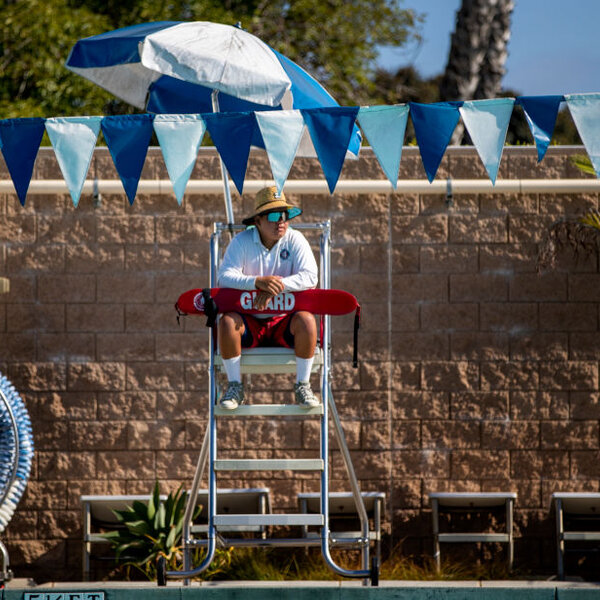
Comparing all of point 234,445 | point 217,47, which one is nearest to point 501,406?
point 234,445

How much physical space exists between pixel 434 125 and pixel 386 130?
255 mm

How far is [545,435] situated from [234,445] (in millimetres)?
2341

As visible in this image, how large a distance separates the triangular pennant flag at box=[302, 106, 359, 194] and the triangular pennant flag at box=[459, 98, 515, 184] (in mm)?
604

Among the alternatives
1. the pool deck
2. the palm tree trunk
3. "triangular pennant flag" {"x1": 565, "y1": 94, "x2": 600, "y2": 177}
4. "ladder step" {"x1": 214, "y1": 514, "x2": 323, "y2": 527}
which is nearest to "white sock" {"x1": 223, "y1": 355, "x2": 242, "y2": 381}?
"ladder step" {"x1": 214, "y1": 514, "x2": 323, "y2": 527}

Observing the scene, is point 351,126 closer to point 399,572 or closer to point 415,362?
point 415,362

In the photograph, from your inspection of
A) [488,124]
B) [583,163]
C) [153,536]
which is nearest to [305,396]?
[488,124]

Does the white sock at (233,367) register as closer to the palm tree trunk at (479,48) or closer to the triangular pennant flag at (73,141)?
the triangular pennant flag at (73,141)

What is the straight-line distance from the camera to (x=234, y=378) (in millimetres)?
6055

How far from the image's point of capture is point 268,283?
5.98 meters

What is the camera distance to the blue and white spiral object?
683 centimetres

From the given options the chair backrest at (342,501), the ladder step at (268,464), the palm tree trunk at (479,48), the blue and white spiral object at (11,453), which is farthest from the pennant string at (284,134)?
the palm tree trunk at (479,48)

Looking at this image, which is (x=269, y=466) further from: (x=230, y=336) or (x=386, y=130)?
(x=386, y=130)

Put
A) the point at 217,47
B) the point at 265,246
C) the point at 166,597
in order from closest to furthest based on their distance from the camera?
the point at 166,597, the point at 217,47, the point at 265,246

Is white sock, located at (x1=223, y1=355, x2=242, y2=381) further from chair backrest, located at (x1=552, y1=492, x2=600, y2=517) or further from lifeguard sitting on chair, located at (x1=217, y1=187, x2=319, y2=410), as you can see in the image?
chair backrest, located at (x1=552, y1=492, x2=600, y2=517)
